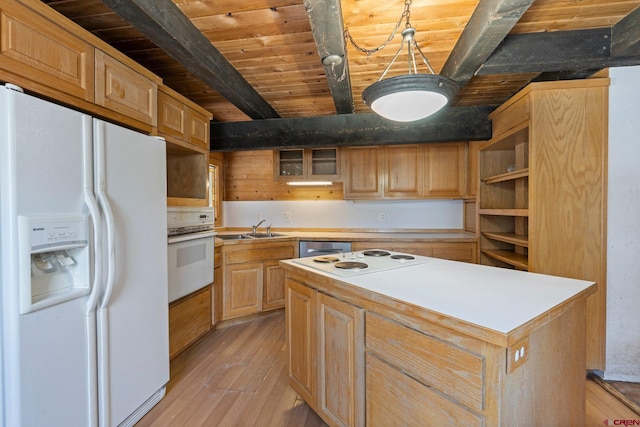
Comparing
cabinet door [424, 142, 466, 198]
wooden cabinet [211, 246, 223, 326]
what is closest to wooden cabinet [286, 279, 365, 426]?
wooden cabinet [211, 246, 223, 326]

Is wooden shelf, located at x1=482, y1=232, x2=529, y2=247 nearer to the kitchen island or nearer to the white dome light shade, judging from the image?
the kitchen island

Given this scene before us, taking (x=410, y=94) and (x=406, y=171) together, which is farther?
(x=406, y=171)

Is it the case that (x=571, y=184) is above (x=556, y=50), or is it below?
below

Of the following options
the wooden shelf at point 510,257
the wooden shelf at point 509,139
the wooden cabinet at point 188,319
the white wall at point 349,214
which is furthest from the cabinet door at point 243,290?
the wooden shelf at point 509,139

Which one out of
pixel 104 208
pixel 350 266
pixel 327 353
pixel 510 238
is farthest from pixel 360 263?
pixel 510 238

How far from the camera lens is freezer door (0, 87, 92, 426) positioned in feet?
3.38

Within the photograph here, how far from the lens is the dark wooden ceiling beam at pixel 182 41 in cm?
127

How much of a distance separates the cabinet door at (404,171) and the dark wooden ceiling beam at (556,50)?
5.32 ft

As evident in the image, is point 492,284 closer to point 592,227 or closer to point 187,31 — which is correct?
point 592,227

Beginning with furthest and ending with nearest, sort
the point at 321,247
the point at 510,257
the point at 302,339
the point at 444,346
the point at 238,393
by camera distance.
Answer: the point at 321,247 < the point at 510,257 < the point at 238,393 < the point at 302,339 < the point at 444,346

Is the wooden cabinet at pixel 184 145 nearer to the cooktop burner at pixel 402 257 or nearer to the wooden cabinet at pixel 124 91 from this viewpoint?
the wooden cabinet at pixel 124 91

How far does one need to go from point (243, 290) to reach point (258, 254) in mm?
404

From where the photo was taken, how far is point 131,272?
153 centimetres

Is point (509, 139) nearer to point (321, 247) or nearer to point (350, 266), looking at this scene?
point (350, 266)
